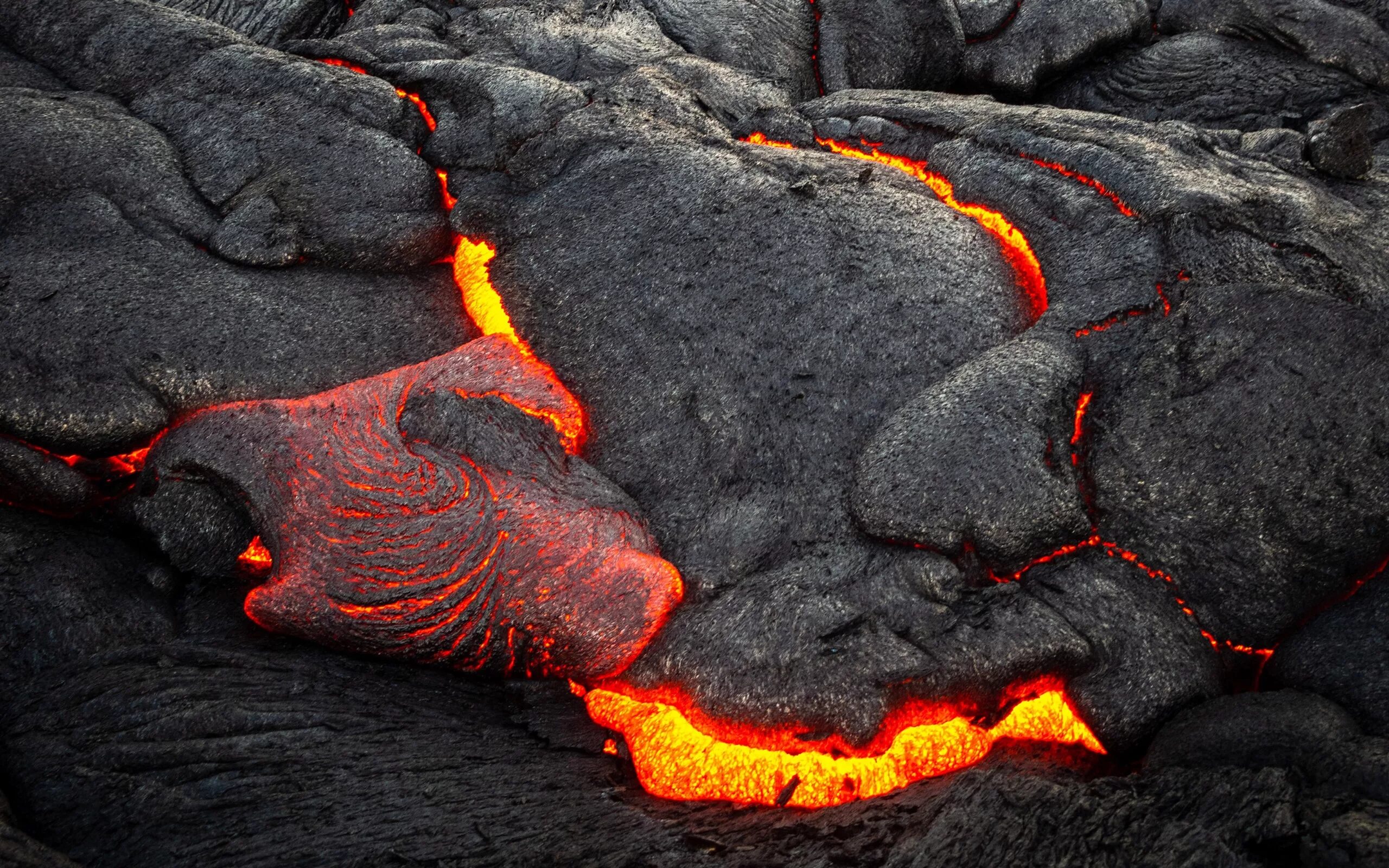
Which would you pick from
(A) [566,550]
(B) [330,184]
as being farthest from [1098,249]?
(B) [330,184]

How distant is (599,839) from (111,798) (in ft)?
5.46

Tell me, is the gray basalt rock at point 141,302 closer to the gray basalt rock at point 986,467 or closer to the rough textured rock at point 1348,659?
the gray basalt rock at point 986,467

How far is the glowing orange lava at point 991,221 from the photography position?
183 inches

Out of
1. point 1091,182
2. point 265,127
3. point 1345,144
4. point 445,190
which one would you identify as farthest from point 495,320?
point 1345,144

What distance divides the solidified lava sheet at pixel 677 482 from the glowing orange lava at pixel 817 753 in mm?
15

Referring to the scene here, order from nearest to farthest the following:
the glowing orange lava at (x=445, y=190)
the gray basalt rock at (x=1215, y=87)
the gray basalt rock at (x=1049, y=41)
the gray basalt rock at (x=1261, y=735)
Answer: the gray basalt rock at (x=1261, y=735) < the glowing orange lava at (x=445, y=190) < the gray basalt rock at (x=1215, y=87) < the gray basalt rock at (x=1049, y=41)

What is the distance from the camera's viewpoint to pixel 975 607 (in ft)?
12.1

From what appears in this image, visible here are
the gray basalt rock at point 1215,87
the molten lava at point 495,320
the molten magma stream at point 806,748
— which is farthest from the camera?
the gray basalt rock at point 1215,87

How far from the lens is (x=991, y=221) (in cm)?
501

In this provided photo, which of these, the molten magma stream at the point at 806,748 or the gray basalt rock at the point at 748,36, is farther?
the gray basalt rock at the point at 748,36

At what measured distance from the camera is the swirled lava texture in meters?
3.86

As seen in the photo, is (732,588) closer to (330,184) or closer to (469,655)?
(469,655)

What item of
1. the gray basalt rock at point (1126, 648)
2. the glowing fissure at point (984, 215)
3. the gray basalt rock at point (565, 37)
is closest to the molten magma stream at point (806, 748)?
the gray basalt rock at point (1126, 648)

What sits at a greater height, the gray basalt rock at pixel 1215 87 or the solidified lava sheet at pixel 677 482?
the gray basalt rock at pixel 1215 87
